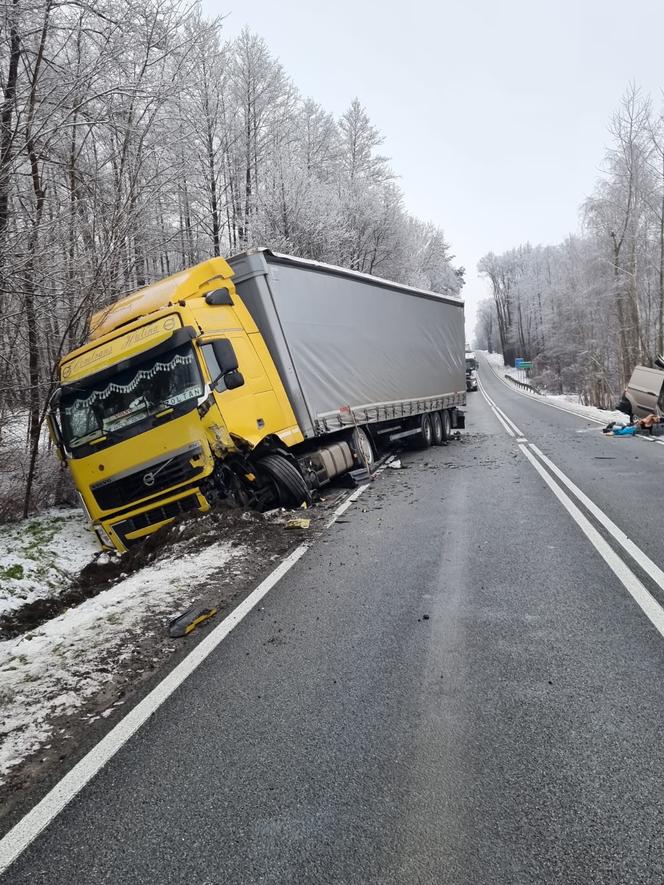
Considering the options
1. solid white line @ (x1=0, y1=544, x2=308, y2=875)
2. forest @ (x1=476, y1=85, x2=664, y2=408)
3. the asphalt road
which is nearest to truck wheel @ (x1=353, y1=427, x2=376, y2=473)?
the asphalt road

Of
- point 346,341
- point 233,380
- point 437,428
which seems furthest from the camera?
point 437,428

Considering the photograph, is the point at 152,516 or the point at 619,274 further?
the point at 619,274

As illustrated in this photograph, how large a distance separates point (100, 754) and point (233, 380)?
198 inches

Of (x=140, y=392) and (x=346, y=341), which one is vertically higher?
(x=346, y=341)

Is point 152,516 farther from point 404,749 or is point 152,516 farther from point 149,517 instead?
point 404,749

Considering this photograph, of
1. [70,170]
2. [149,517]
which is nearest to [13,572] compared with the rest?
[149,517]

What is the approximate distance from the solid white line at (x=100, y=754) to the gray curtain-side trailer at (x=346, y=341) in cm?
522

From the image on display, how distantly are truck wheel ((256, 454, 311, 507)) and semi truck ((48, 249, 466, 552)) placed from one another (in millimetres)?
18

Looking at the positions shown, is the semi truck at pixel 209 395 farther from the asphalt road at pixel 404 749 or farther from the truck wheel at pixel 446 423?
the truck wheel at pixel 446 423

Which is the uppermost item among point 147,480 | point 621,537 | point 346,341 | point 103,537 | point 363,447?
point 346,341

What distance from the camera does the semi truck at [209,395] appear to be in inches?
274

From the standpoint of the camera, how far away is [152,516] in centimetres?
717

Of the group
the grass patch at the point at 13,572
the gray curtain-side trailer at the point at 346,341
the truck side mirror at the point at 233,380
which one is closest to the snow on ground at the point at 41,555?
the grass patch at the point at 13,572

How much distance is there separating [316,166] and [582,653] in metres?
30.6
